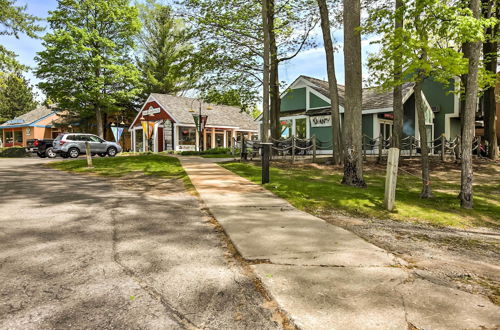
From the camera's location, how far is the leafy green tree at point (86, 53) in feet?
96.3

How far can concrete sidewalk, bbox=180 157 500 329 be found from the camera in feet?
7.55

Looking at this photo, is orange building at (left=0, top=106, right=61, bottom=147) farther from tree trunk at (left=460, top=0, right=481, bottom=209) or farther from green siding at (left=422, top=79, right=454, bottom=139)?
tree trunk at (left=460, top=0, right=481, bottom=209)

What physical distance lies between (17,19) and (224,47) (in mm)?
16639

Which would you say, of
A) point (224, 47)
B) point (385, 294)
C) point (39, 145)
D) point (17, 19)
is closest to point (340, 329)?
point (385, 294)

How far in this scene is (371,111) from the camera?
2088cm

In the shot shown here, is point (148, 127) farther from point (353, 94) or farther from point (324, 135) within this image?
point (353, 94)

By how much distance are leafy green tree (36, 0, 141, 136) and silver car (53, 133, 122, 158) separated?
10.4 m

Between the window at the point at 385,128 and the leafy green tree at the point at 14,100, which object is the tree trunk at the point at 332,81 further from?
the leafy green tree at the point at 14,100

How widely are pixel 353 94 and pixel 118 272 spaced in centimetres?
804

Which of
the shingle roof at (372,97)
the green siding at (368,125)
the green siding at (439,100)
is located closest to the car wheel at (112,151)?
the shingle roof at (372,97)

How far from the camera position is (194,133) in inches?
1314

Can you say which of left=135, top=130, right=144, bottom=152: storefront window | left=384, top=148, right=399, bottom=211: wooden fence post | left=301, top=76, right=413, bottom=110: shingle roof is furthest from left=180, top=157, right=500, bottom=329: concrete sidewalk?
left=135, top=130, right=144, bottom=152: storefront window

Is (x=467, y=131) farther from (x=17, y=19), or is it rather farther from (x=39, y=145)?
(x=17, y=19)

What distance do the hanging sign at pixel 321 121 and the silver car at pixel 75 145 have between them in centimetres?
1521
